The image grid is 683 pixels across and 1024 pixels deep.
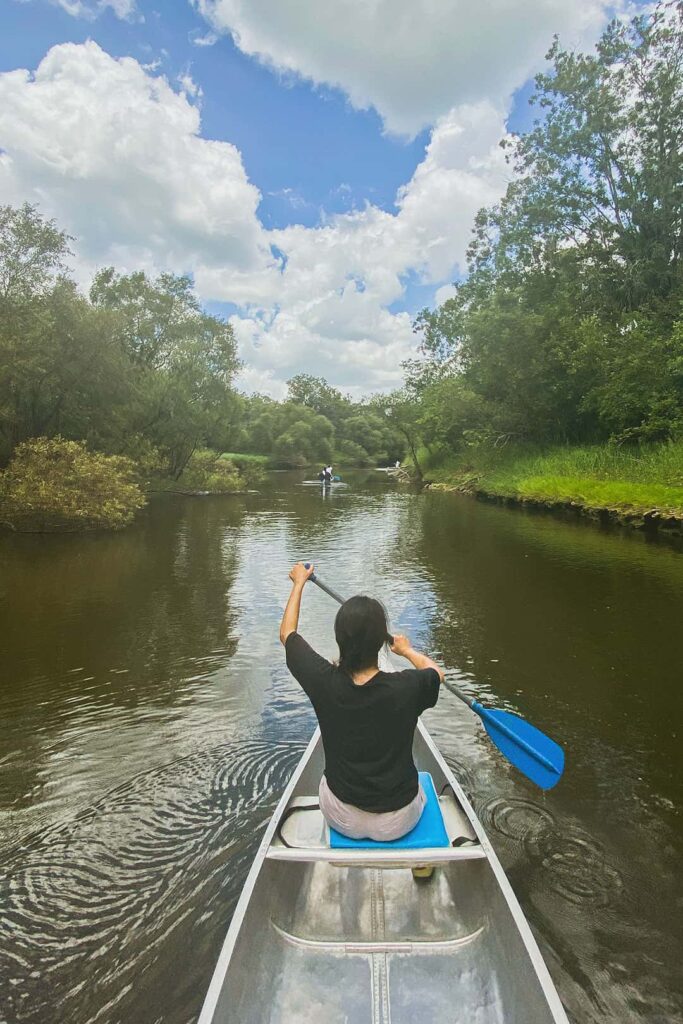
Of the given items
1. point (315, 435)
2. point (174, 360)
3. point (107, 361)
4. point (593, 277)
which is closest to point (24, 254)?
point (107, 361)

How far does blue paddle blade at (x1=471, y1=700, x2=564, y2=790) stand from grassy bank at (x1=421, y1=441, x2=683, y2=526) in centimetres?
1501

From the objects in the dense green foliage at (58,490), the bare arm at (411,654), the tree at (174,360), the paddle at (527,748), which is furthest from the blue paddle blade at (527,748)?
the tree at (174,360)

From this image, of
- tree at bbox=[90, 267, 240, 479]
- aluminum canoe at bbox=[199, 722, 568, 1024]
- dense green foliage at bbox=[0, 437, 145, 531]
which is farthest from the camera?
tree at bbox=[90, 267, 240, 479]

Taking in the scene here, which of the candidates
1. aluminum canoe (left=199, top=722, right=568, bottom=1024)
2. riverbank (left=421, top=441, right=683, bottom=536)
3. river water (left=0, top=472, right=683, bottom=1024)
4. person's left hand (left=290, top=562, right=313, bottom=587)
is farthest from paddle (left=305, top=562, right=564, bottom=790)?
riverbank (left=421, top=441, right=683, bottom=536)

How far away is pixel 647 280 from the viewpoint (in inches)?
1045

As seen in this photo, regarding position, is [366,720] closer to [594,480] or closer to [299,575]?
[299,575]

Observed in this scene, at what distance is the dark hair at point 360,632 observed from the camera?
106 inches

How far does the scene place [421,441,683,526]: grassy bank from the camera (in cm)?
1794

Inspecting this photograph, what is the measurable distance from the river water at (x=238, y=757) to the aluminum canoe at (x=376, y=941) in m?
0.61

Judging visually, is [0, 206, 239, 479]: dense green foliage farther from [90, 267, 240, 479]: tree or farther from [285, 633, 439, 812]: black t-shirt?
[285, 633, 439, 812]: black t-shirt

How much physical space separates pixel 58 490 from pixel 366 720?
1620 centimetres

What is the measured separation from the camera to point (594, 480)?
2188cm

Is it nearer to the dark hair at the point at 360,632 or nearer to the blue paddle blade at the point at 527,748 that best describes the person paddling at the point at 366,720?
the dark hair at the point at 360,632

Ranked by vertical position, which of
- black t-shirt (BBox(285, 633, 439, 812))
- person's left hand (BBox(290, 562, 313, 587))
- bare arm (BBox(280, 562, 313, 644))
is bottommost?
black t-shirt (BBox(285, 633, 439, 812))
